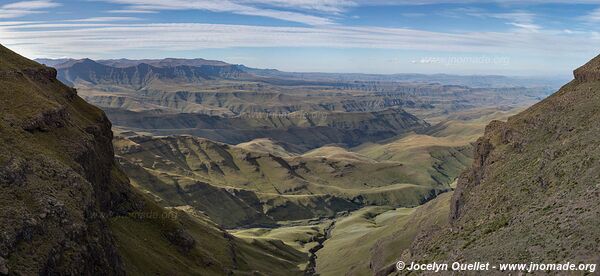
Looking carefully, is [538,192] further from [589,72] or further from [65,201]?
[65,201]

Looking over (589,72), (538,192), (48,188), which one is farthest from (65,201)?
(589,72)

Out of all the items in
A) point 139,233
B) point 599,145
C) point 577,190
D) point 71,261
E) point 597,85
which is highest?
point 597,85

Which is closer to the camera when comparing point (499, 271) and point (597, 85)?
point (499, 271)

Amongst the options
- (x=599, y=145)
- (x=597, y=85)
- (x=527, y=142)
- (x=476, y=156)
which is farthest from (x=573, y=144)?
(x=476, y=156)

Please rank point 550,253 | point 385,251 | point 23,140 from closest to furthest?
point 550,253 < point 23,140 < point 385,251

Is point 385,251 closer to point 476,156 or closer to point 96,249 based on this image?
point 476,156

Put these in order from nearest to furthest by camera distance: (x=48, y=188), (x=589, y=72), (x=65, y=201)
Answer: (x=48, y=188)
(x=65, y=201)
(x=589, y=72)
